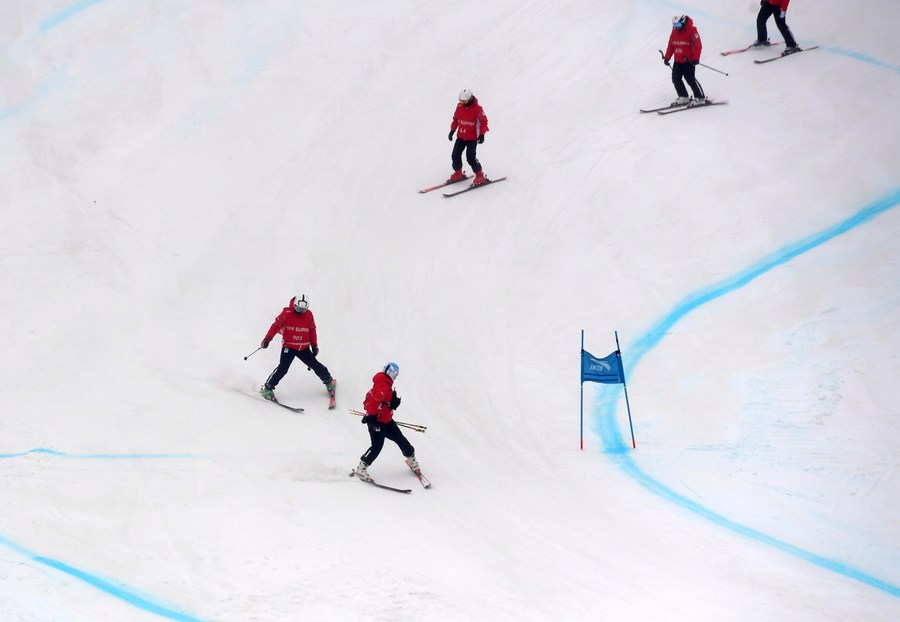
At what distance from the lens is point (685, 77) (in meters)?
15.3

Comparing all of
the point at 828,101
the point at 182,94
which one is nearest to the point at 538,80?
the point at 828,101

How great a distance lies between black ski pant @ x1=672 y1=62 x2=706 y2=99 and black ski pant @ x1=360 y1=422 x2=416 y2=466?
28.8ft

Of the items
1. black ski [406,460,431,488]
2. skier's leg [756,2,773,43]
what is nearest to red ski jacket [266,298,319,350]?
black ski [406,460,431,488]

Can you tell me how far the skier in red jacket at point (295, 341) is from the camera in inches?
434

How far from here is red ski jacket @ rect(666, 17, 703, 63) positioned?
1498 centimetres

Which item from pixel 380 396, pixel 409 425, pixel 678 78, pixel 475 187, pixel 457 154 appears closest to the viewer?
pixel 380 396

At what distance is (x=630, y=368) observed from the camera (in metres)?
11.3

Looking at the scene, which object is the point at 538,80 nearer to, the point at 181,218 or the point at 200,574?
the point at 181,218

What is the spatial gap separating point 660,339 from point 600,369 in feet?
6.43

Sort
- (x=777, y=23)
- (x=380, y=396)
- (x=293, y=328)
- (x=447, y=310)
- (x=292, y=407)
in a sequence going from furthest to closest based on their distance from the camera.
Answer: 1. (x=777, y=23)
2. (x=447, y=310)
3. (x=292, y=407)
4. (x=293, y=328)
5. (x=380, y=396)

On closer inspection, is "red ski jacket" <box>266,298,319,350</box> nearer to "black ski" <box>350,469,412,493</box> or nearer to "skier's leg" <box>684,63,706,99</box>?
"black ski" <box>350,469,412,493</box>

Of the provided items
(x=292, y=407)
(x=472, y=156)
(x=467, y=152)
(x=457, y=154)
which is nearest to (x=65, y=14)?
(x=457, y=154)

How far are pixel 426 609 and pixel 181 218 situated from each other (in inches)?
338

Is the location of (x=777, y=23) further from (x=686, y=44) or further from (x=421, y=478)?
(x=421, y=478)
